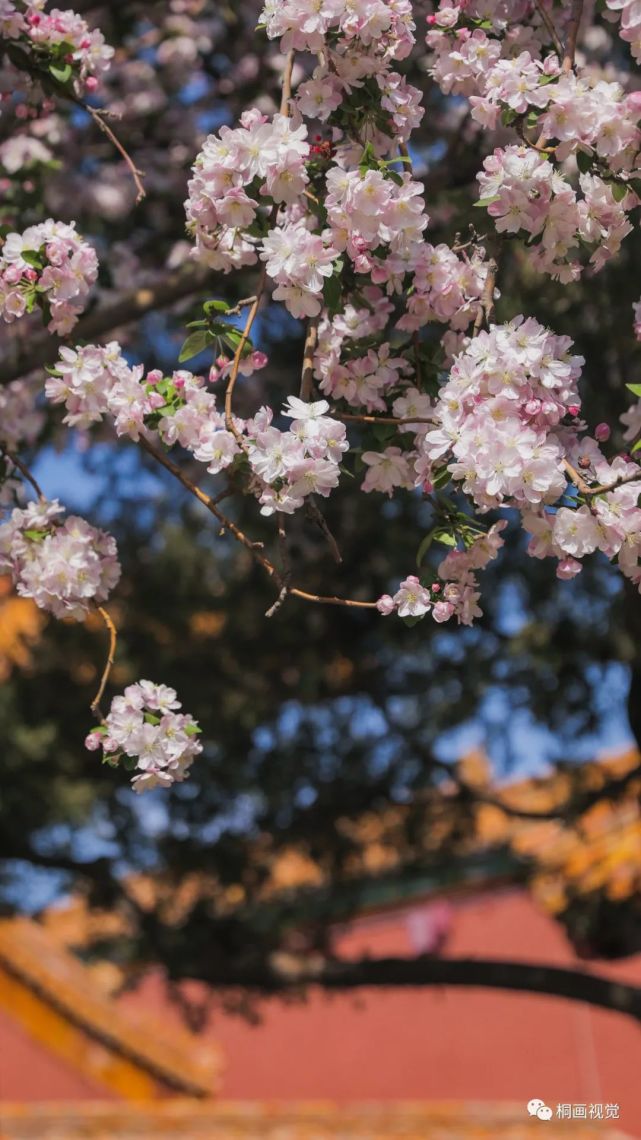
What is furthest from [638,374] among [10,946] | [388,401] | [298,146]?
[10,946]

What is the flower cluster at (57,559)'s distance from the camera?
143 inches

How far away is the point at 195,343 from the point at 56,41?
1.58m

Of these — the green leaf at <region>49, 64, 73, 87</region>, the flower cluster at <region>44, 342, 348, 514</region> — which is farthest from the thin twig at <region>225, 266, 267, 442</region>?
the green leaf at <region>49, 64, 73, 87</region>

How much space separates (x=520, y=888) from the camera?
48.6 ft

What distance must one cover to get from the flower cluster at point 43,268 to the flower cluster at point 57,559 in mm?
542

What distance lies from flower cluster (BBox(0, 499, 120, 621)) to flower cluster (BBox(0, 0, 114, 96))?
1.57 meters

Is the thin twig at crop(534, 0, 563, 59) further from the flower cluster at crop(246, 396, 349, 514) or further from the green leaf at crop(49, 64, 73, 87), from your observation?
the green leaf at crop(49, 64, 73, 87)

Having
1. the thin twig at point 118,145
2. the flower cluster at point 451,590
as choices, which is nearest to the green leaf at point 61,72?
the thin twig at point 118,145

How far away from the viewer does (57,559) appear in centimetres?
364

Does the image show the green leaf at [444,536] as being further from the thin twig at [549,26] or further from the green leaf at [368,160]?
the thin twig at [549,26]

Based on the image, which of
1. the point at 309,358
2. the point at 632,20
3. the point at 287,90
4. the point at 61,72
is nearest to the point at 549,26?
the point at 632,20

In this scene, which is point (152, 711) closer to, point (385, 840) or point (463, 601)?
point (463, 601)

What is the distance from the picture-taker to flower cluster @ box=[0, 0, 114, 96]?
174 inches

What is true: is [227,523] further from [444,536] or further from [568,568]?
[568,568]
